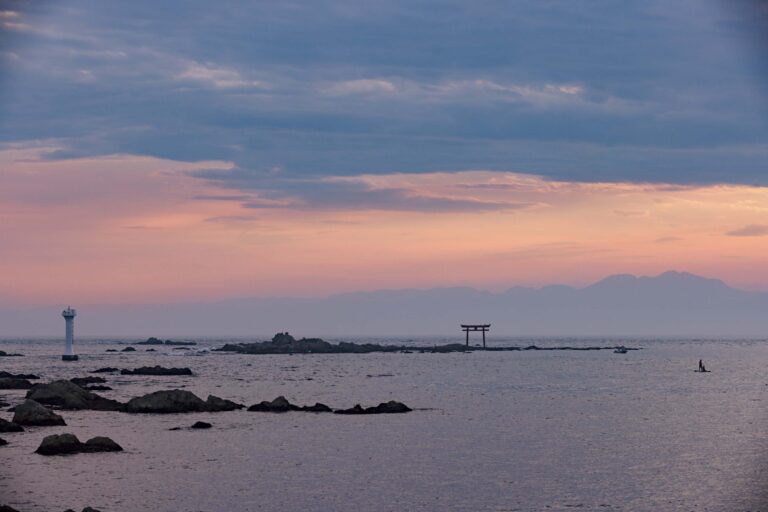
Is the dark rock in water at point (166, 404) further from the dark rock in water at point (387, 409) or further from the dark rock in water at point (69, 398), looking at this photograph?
the dark rock in water at point (387, 409)

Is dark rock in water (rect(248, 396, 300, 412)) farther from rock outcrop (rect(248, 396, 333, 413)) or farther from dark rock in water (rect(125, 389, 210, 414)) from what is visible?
dark rock in water (rect(125, 389, 210, 414))

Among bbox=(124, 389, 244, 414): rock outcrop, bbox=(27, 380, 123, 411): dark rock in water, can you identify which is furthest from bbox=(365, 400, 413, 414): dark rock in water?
bbox=(27, 380, 123, 411): dark rock in water

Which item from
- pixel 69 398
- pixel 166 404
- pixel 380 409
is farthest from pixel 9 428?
pixel 380 409

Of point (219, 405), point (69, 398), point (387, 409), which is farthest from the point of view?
point (219, 405)

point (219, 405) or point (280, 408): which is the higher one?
point (219, 405)

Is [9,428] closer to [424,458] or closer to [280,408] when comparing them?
[280,408]

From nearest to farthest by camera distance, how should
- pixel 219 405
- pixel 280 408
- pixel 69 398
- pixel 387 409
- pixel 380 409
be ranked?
pixel 380 409 < pixel 387 409 < pixel 69 398 < pixel 280 408 < pixel 219 405

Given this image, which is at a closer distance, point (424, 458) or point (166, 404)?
point (424, 458)

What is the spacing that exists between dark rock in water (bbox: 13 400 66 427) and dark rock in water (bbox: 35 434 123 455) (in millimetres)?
11530

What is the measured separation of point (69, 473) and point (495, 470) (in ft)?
60.4

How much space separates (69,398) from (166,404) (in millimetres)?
7544

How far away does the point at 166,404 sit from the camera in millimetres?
67000

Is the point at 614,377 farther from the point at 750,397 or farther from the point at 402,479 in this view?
the point at 402,479

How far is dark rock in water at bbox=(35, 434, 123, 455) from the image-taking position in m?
44.6
